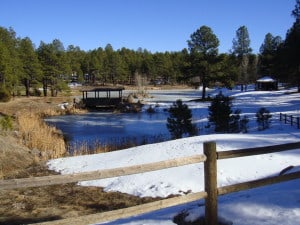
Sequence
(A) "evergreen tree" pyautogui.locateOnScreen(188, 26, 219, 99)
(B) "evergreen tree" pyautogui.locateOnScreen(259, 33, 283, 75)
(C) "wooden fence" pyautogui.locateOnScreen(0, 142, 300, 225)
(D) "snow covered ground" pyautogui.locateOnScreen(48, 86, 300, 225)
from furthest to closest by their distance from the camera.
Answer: (B) "evergreen tree" pyautogui.locateOnScreen(259, 33, 283, 75) < (A) "evergreen tree" pyautogui.locateOnScreen(188, 26, 219, 99) < (D) "snow covered ground" pyautogui.locateOnScreen(48, 86, 300, 225) < (C) "wooden fence" pyautogui.locateOnScreen(0, 142, 300, 225)

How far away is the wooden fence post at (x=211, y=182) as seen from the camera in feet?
17.4

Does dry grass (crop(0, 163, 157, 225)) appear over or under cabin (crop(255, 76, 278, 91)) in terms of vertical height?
under

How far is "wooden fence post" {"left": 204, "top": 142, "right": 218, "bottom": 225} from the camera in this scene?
531 cm

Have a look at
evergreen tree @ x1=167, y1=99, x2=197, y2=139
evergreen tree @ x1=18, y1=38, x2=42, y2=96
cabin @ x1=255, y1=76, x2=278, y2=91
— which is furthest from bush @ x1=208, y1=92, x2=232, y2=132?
cabin @ x1=255, y1=76, x2=278, y2=91

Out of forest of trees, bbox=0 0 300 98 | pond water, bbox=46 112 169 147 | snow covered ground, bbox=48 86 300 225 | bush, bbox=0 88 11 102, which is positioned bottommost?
pond water, bbox=46 112 169 147

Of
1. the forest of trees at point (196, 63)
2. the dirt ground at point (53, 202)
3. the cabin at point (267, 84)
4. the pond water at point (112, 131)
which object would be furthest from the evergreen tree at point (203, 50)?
the dirt ground at point (53, 202)

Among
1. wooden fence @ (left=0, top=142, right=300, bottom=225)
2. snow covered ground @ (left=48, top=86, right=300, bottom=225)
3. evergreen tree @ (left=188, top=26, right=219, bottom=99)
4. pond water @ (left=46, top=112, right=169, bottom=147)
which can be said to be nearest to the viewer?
wooden fence @ (left=0, top=142, right=300, bottom=225)

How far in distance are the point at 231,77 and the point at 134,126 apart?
2907cm

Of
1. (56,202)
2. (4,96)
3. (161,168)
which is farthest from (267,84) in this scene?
(161,168)

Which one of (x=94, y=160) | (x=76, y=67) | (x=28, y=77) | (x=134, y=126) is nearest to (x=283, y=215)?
(x=94, y=160)

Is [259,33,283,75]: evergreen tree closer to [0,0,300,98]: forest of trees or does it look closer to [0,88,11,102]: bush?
[0,0,300,98]: forest of trees

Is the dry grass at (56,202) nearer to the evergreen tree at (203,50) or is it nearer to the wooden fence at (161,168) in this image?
the wooden fence at (161,168)

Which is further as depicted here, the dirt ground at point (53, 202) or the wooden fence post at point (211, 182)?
the dirt ground at point (53, 202)

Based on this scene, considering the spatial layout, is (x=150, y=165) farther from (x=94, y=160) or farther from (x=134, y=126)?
(x=134, y=126)
